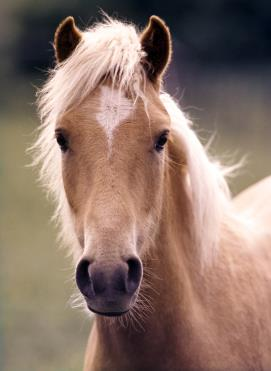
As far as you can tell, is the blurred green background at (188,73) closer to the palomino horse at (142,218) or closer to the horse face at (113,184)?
the palomino horse at (142,218)

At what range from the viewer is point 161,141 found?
279cm

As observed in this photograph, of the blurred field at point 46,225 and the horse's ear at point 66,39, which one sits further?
the blurred field at point 46,225

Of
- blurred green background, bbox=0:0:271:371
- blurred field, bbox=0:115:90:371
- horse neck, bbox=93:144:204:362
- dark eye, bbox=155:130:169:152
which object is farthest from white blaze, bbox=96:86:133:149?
blurred green background, bbox=0:0:271:371

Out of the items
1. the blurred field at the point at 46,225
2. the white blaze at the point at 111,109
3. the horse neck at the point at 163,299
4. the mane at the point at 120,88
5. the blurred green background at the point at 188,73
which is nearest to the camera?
the white blaze at the point at 111,109

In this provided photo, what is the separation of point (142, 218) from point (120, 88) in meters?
0.45

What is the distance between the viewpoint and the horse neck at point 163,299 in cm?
293

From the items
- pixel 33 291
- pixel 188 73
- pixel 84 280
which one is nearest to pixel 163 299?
pixel 84 280

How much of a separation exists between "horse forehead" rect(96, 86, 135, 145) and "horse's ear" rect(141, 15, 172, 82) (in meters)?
0.21

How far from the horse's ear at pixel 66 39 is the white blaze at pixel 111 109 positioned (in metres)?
0.26

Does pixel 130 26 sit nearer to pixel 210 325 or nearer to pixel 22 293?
pixel 210 325

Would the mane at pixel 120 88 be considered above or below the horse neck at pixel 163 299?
above

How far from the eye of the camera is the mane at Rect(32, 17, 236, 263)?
Result: 2816mm

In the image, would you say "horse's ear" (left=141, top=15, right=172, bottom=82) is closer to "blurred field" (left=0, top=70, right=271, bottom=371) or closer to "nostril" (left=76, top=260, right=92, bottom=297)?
"nostril" (left=76, top=260, right=92, bottom=297)

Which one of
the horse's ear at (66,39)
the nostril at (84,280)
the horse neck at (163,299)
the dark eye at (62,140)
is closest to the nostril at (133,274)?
the nostril at (84,280)
